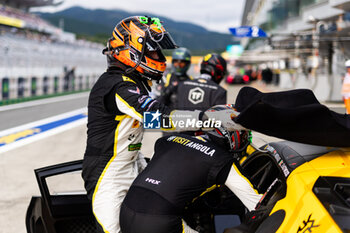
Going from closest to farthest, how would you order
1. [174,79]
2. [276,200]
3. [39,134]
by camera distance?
[276,200]
[174,79]
[39,134]

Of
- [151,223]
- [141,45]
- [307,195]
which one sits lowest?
[151,223]

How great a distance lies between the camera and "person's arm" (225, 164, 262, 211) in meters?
2.10

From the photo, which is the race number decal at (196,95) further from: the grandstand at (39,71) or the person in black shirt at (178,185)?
the grandstand at (39,71)

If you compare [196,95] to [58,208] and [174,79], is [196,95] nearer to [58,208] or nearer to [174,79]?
[174,79]

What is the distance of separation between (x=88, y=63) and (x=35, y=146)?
1256 inches

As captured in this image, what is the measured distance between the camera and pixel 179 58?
275 inches

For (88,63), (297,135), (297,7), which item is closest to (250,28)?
(297,135)

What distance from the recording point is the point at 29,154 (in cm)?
809

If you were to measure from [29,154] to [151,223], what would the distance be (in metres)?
6.70

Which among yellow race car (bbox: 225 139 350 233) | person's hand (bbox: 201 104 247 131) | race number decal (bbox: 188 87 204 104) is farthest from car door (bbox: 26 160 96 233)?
race number decal (bbox: 188 87 204 104)

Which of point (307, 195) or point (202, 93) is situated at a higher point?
point (307, 195)

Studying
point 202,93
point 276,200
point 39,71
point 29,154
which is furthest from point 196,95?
point 39,71

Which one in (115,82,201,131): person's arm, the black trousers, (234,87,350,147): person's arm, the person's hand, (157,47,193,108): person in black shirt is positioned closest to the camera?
(234,87,350,147): person's arm

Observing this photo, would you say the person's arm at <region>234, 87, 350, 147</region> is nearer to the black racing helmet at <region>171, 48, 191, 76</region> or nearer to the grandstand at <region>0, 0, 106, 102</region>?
the black racing helmet at <region>171, 48, 191, 76</region>
